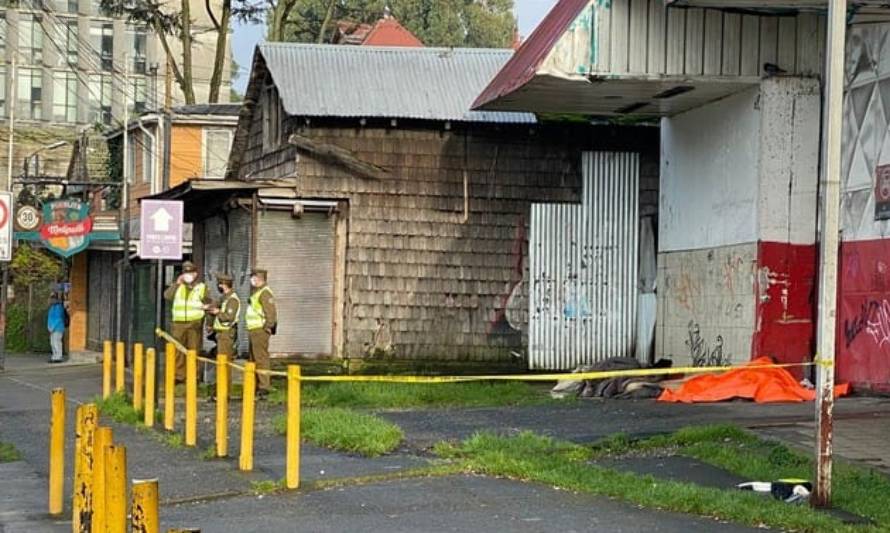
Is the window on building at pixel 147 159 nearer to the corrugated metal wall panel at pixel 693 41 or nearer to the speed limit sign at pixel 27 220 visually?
the speed limit sign at pixel 27 220

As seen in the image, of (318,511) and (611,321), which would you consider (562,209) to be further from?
(318,511)

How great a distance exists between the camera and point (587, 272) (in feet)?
76.4

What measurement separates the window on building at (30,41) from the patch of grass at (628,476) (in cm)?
7290

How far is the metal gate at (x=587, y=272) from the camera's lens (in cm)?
2323

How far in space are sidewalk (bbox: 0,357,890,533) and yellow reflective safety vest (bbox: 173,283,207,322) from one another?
2.73 meters

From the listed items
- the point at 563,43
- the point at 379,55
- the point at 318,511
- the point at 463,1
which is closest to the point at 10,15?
the point at 463,1

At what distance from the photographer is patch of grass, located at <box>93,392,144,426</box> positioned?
17016 millimetres

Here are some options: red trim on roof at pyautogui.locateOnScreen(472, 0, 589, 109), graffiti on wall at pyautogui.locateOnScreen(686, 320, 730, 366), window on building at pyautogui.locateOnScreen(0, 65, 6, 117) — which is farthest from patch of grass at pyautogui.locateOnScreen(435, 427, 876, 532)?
window on building at pyautogui.locateOnScreen(0, 65, 6, 117)

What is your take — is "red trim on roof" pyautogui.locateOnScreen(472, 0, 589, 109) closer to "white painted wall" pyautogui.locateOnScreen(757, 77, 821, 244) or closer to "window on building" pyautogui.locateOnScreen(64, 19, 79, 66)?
"white painted wall" pyautogui.locateOnScreen(757, 77, 821, 244)

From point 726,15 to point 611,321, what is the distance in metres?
7.14

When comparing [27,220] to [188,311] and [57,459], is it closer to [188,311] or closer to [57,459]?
[188,311]

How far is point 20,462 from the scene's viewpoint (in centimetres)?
1416

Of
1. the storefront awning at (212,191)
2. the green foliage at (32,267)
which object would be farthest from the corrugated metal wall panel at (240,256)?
the green foliage at (32,267)

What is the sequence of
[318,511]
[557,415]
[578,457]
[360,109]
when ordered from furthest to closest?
[360,109]
[557,415]
[578,457]
[318,511]
